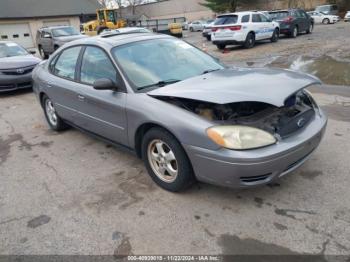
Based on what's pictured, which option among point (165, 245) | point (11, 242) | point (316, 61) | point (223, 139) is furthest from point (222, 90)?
point (316, 61)

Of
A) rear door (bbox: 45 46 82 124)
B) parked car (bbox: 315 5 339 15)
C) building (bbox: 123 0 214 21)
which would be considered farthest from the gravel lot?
building (bbox: 123 0 214 21)

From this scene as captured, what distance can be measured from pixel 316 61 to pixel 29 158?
10161mm

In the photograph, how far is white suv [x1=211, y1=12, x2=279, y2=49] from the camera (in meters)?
15.2

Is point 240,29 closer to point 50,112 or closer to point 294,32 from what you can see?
point 294,32

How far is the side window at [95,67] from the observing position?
388 centimetres

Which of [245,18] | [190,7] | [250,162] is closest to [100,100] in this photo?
[250,162]

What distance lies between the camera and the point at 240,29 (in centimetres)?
1514

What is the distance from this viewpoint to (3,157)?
478 centimetres

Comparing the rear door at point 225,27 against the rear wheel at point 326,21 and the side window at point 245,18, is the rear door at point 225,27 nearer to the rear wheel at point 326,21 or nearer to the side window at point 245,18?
the side window at point 245,18

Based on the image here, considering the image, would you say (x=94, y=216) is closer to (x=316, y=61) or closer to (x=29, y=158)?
(x=29, y=158)

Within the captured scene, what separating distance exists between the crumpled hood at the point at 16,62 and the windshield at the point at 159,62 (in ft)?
20.2

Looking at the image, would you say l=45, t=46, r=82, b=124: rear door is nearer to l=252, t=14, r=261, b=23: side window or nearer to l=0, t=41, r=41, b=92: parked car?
l=0, t=41, r=41, b=92: parked car

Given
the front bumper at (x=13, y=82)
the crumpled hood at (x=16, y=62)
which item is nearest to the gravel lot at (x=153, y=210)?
the front bumper at (x=13, y=82)

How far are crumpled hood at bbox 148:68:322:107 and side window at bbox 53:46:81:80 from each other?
1.76 m
